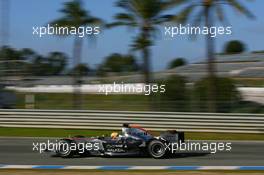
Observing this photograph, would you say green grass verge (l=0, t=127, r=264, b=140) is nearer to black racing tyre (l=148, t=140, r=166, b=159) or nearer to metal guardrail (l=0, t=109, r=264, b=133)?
metal guardrail (l=0, t=109, r=264, b=133)

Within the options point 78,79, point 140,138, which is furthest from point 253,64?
point 140,138

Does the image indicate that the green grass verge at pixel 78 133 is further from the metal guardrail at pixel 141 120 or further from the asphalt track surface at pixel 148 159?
the asphalt track surface at pixel 148 159

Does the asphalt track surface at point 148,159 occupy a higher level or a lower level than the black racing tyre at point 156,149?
lower

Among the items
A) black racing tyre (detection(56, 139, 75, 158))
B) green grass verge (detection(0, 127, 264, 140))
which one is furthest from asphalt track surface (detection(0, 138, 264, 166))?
green grass verge (detection(0, 127, 264, 140))

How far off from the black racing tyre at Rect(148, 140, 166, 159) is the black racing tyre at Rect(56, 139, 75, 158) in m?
1.71

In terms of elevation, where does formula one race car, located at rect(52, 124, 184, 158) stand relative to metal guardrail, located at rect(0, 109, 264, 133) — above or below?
below

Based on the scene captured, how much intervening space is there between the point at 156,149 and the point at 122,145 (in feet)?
2.46

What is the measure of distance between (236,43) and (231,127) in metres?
74.5

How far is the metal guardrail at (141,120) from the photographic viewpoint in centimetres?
2006

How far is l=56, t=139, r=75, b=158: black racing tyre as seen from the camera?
12.6 metres

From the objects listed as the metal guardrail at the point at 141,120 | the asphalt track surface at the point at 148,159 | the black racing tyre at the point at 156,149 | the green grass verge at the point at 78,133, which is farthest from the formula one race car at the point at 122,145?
the metal guardrail at the point at 141,120

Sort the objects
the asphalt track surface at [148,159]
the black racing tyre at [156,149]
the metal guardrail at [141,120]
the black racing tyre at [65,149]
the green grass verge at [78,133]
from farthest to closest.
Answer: the metal guardrail at [141,120]
the green grass verge at [78,133]
the black racing tyre at [65,149]
the black racing tyre at [156,149]
the asphalt track surface at [148,159]

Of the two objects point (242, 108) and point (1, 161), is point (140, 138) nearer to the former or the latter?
point (1, 161)

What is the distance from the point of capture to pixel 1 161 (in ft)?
39.9
